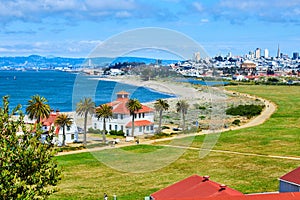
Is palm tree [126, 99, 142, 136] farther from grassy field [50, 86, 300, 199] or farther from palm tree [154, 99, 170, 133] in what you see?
grassy field [50, 86, 300, 199]

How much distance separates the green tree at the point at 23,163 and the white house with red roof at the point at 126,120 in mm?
17440

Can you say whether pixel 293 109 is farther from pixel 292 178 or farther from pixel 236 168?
pixel 292 178

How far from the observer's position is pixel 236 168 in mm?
40562

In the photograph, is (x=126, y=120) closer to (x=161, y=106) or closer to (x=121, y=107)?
(x=121, y=107)

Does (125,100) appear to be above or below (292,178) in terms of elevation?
above

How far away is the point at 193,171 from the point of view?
1556 inches

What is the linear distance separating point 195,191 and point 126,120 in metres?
28.9

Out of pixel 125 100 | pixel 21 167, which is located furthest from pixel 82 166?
pixel 21 167

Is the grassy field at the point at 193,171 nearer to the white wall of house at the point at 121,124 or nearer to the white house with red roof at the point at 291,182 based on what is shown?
the white wall of house at the point at 121,124

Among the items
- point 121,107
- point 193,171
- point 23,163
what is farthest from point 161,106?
point 23,163

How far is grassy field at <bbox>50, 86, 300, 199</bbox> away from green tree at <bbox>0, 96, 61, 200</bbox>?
1505 centimetres

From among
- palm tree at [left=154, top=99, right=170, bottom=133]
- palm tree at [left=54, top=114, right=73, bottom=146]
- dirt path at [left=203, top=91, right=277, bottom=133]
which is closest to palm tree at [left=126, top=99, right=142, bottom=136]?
palm tree at [left=154, top=99, right=170, bottom=133]

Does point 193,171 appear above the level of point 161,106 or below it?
below

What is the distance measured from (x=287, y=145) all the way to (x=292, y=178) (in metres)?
27.2
